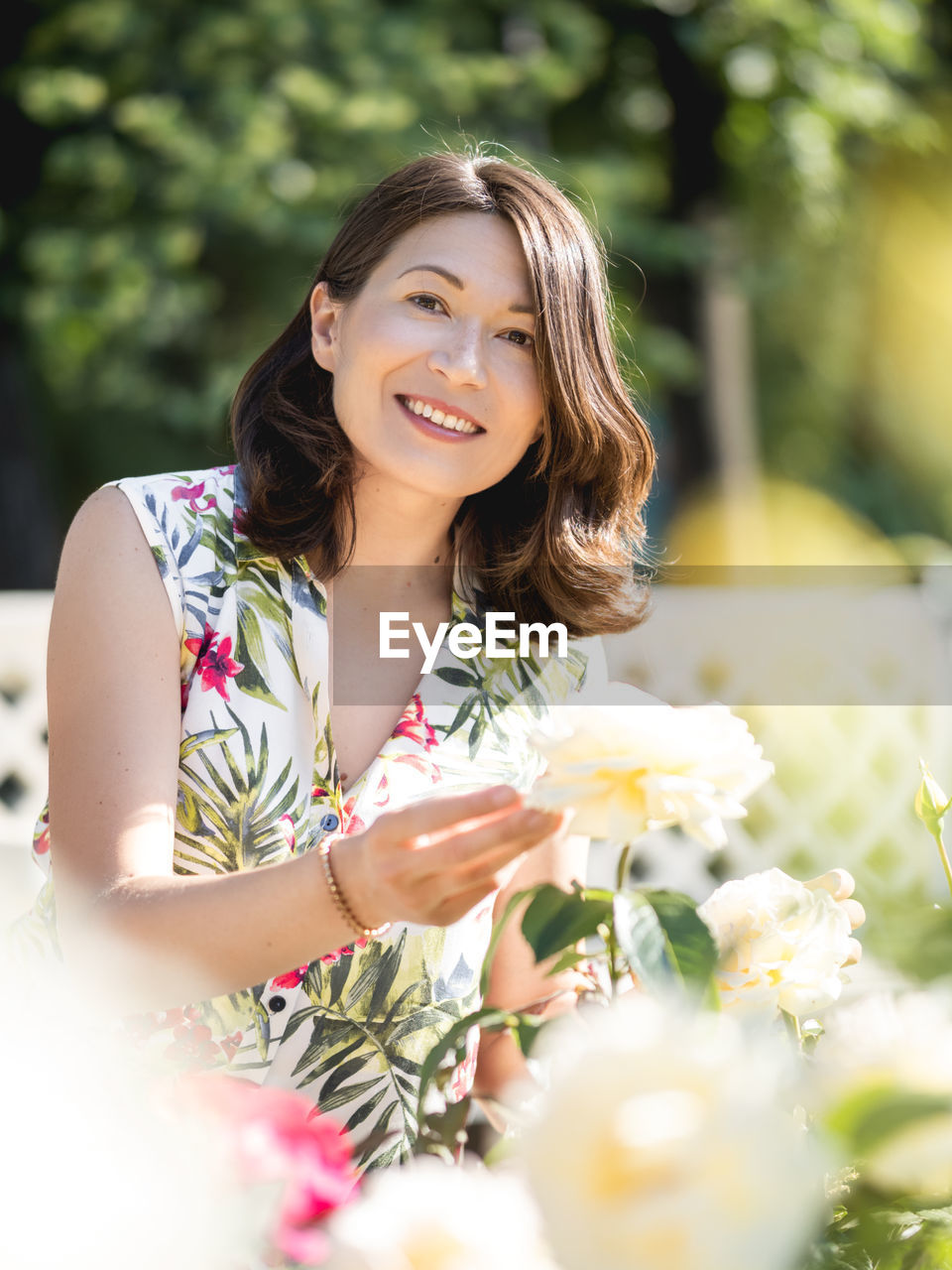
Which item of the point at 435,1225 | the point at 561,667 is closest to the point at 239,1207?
the point at 435,1225

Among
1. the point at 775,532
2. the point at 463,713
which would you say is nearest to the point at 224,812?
the point at 463,713

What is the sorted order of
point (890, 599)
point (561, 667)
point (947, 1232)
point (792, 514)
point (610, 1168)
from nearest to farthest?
point (610, 1168) → point (947, 1232) → point (561, 667) → point (890, 599) → point (792, 514)

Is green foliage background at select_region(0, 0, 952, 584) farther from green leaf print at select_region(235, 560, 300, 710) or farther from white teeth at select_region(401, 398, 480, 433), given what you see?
green leaf print at select_region(235, 560, 300, 710)

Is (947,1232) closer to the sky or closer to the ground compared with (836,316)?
closer to the ground

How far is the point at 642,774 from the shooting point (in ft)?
1.99

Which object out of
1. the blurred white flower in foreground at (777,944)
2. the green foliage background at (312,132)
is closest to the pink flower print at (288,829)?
the blurred white flower in foreground at (777,944)

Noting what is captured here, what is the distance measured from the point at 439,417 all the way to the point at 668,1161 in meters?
1.20

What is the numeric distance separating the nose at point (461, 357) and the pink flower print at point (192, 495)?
12.3 inches

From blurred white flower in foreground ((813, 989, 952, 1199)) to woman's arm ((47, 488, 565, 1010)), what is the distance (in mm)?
219

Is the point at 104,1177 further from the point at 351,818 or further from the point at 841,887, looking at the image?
the point at 351,818

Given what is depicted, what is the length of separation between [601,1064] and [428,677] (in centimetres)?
116

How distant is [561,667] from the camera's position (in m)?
1.70

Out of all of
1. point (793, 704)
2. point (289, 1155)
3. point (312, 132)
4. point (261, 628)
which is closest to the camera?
point (289, 1155)

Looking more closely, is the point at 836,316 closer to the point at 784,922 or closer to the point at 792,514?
the point at 792,514
